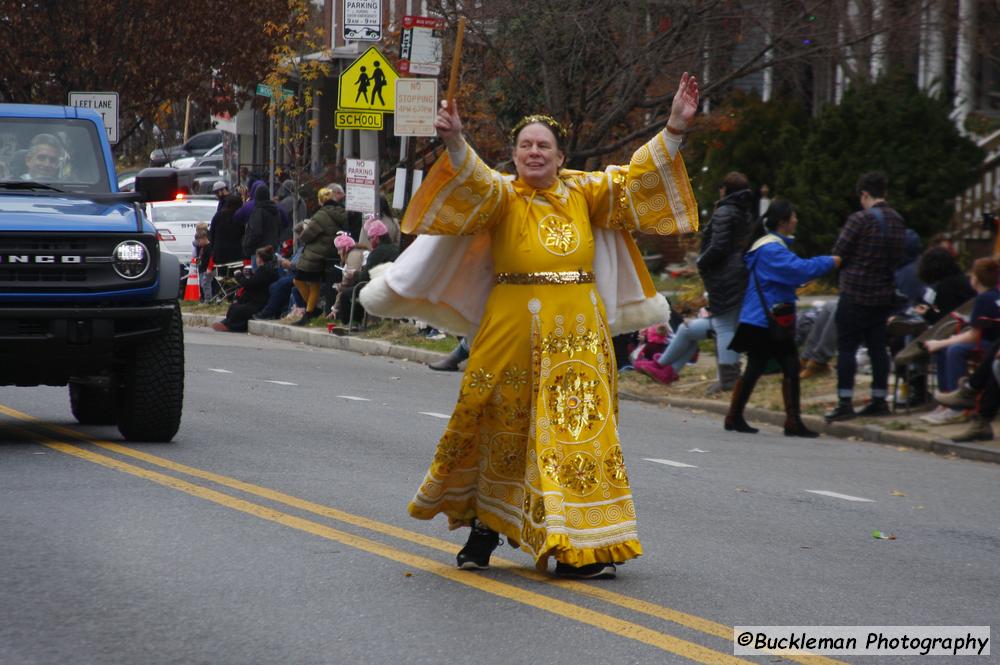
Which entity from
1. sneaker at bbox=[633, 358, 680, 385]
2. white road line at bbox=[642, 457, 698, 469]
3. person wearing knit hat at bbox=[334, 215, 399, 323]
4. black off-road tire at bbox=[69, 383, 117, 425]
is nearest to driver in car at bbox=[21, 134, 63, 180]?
black off-road tire at bbox=[69, 383, 117, 425]

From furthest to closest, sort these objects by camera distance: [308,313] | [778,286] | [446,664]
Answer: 1. [308,313]
2. [778,286]
3. [446,664]

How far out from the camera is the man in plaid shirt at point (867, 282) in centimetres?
1398

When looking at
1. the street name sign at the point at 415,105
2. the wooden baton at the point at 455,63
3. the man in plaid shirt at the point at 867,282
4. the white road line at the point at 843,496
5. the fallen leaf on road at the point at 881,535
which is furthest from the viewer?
the street name sign at the point at 415,105

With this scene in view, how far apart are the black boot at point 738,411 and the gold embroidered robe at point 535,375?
6.72m

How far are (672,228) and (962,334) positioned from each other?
7.04 meters

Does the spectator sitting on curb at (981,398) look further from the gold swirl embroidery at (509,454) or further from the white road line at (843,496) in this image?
the gold swirl embroidery at (509,454)

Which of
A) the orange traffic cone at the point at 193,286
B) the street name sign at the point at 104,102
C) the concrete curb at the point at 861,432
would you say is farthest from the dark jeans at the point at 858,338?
the orange traffic cone at the point at 193,286

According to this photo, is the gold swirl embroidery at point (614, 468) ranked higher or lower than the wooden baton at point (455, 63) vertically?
lower

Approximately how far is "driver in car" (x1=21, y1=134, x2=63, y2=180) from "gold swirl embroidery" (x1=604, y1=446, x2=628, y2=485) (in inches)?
238

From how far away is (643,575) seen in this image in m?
7.14

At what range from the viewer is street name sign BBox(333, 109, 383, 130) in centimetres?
2127

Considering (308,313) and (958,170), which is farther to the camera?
(308,313)

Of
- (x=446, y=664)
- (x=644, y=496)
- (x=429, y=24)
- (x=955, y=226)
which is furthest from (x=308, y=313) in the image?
(x=446, y=664)

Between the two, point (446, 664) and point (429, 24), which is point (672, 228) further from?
point (429, 24)
